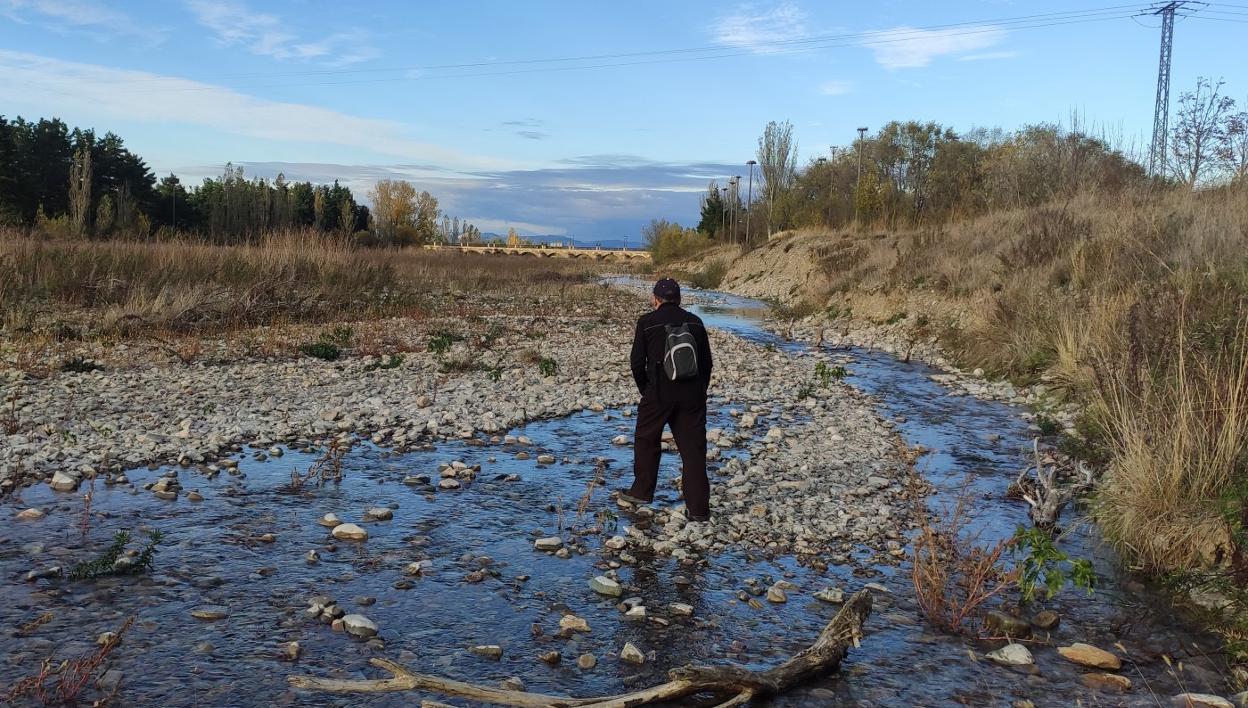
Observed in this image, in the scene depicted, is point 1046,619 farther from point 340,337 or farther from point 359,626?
point 340,337

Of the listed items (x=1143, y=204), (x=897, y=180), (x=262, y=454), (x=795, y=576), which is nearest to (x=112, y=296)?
(x=262, y=454)

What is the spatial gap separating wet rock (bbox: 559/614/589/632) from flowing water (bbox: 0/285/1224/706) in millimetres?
71

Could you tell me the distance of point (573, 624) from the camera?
5.40 meters

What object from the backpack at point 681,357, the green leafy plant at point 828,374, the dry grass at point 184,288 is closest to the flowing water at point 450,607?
the backpack at point 681,357

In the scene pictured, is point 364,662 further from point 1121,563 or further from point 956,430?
point 956,430

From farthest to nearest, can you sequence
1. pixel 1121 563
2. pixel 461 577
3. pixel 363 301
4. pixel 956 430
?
pixel 363 301
pixel 956 430
pixel 1121 563
pixel 461 577

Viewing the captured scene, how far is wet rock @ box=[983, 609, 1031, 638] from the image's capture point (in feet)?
17.9

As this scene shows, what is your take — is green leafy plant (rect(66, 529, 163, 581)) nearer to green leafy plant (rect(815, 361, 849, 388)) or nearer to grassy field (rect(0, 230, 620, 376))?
grassy field (rect(0, 230, 620, 376))

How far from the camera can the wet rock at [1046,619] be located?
18.3 ft

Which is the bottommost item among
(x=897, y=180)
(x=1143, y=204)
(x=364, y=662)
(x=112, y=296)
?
(x=364, y=662)

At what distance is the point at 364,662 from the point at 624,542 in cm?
268

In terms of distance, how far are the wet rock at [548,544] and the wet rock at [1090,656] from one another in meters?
3.73

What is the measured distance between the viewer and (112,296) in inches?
797

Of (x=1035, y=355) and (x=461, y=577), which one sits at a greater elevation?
(x=1035, y=355)
